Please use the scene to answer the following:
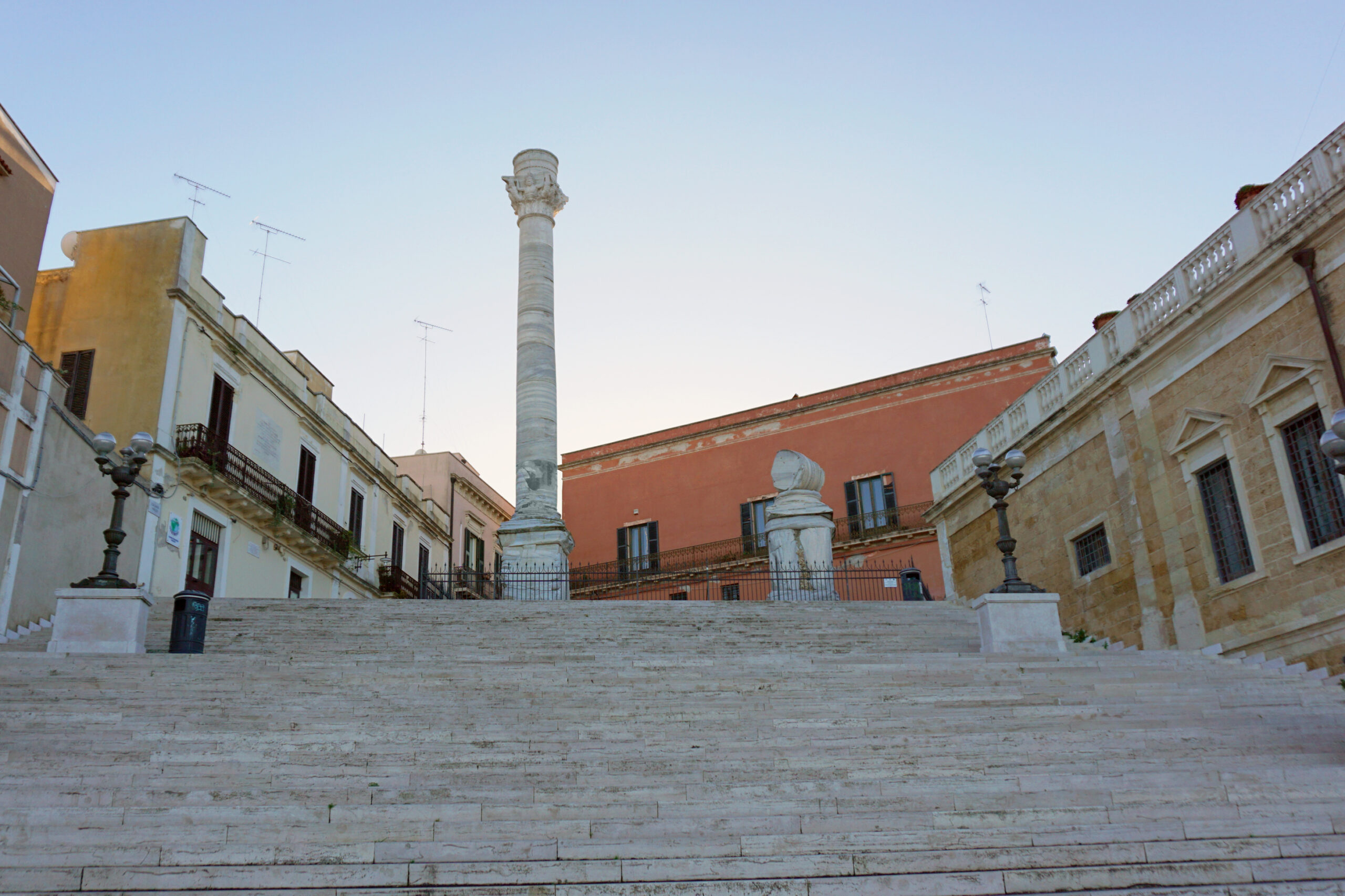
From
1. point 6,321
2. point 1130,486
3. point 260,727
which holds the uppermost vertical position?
point 6,321

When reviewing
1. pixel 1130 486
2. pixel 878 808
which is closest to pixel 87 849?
pixel 878 808

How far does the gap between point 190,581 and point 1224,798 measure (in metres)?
19.1

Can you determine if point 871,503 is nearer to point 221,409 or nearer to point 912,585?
point 912,585

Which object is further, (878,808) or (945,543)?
(945,543)

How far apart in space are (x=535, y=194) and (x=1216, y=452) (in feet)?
49.4

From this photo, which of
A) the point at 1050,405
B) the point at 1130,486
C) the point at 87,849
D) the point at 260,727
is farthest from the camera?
the point at 1050,405

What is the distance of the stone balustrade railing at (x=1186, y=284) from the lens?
43.6 ft

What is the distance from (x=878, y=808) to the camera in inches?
292

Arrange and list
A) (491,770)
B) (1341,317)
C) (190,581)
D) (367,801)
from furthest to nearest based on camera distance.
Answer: (190,581), (1341,317), (491,770), (367,801)

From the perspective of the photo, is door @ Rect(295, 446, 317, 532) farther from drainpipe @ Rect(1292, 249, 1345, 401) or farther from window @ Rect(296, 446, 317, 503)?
drainpipe @ Rect(1292, 249, 1345, 401)

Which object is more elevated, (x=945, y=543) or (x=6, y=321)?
(x=6, y=321)

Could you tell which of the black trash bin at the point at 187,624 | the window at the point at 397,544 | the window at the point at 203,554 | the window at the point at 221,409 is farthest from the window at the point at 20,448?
the window at the point at 397,544

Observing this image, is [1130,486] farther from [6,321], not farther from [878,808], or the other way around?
[6,321]

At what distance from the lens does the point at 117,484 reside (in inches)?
508
